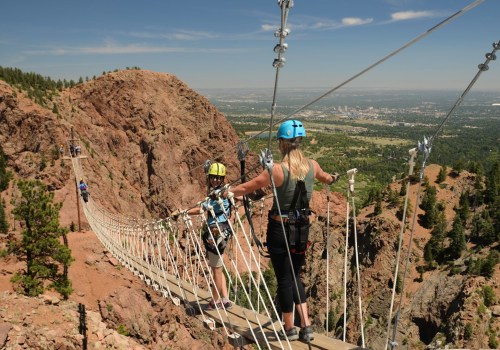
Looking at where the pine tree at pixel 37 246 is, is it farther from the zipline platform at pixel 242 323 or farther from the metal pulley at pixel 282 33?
the metal pulley at pixel 282 33

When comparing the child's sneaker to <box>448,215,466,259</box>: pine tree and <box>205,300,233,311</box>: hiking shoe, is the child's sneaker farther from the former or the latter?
<box>448,215,466,259</box>: pine tree

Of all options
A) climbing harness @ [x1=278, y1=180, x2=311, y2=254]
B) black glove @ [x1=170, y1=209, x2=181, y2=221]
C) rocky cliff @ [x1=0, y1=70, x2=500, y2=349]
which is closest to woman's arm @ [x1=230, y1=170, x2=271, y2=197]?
climbing harness @ [x1=278, y1=180, x2=311, y2=254]

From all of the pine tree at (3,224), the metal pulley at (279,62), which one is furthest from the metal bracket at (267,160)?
the pine tree at (3,224)

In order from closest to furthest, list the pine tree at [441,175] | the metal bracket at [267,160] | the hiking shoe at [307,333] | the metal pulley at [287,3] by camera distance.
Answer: the metal pulley at [287,3] < the metal bracket at [267,160] < the hiking shoe at [307,333] < the pine tree at [441,175]

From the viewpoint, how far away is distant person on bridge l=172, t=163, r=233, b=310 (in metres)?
4.26

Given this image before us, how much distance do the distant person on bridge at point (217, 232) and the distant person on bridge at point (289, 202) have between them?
3.61ft

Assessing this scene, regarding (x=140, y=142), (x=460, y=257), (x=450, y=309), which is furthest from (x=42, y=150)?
(x=460, y=257)

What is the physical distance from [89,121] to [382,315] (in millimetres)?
25840

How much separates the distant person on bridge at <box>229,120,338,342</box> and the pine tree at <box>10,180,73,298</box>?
11.3 metres

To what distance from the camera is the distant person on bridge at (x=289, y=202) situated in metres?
2.90

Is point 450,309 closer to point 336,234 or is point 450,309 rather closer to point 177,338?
point 336,234

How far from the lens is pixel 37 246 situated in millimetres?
12031

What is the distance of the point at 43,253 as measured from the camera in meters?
12.4

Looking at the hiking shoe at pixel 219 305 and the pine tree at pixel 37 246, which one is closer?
the hiking shoe at pixel 219 305
